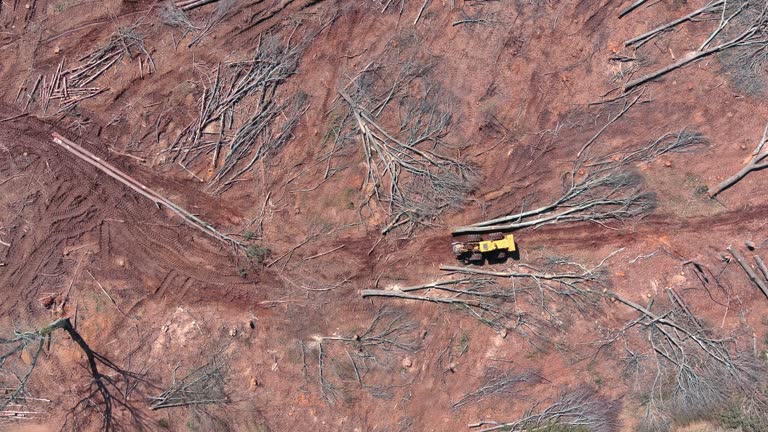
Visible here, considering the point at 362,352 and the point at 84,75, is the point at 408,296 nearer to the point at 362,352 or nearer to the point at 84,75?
the point at 362,352

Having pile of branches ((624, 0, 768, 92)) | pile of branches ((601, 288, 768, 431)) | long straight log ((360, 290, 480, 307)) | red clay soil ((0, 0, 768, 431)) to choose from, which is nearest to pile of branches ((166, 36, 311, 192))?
red clay soil ((0, 0, 768, 431))

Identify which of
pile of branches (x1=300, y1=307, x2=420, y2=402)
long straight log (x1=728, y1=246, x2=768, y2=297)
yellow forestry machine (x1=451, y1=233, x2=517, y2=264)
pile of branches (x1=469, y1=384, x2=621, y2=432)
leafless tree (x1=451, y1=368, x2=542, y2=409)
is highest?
yellow forestry machine (x1=451, y1=233, x2=517, y2=264)

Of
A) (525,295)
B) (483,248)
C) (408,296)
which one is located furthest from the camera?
(525,295)

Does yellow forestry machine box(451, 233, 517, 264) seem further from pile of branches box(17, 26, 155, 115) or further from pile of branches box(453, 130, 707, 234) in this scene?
pile of branches box(17, 26, 155, 115)

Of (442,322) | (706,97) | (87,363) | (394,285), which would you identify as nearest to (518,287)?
(442,322)

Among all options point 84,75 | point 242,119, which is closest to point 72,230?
point 84,75

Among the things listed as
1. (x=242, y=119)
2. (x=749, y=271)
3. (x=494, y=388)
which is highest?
(x=242, y=119)
